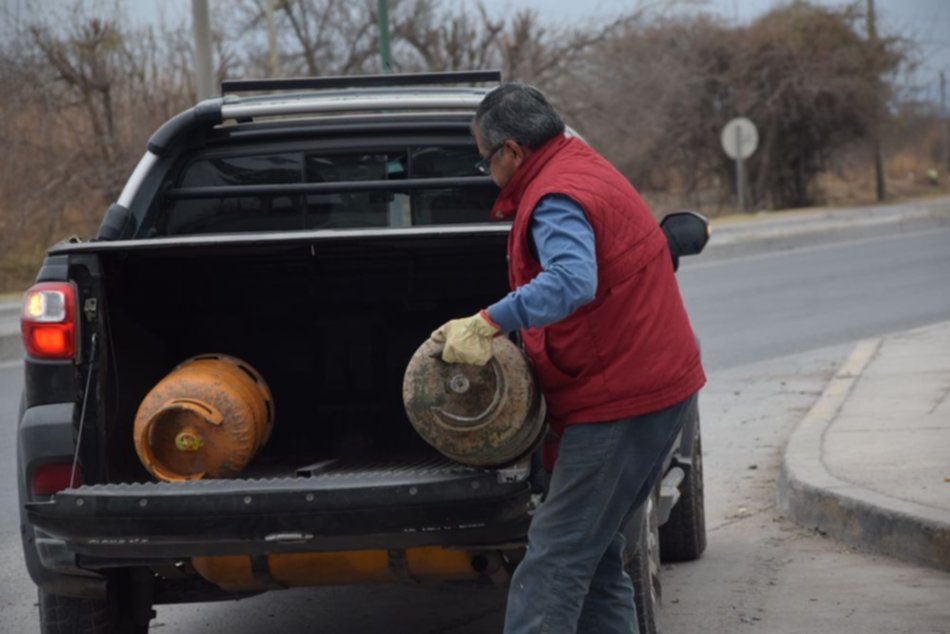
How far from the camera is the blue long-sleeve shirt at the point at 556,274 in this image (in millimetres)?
3896

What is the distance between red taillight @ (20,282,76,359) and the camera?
4789 millimetres

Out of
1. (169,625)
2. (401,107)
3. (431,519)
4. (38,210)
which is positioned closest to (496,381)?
(431,519)

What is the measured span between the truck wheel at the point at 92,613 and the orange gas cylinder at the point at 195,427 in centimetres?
40

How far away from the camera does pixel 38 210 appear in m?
→ 24.9

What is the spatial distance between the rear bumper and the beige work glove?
0.55m

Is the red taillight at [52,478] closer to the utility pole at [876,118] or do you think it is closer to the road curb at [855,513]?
the road curb at [855,513]

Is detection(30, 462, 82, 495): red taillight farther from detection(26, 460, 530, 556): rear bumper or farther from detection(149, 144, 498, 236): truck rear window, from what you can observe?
detection(149, 144, 498, 236): truck rear window

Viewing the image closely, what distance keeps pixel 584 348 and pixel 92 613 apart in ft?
6.07

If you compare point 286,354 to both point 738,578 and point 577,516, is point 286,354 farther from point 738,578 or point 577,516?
point 577,516

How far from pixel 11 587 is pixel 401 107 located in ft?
8.59

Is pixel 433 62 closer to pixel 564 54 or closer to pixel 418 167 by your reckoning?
pixel 564 54

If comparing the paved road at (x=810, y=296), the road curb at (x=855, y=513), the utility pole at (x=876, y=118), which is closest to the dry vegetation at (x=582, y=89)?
the utility pole at (x=876, y=118)

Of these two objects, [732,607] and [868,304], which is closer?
[732,607]

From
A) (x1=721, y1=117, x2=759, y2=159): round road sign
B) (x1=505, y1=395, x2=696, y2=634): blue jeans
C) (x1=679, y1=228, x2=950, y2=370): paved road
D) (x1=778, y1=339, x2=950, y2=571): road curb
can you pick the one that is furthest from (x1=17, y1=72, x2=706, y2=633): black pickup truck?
(x1=721, y1=117, x2=759, y2=159): round road sign
